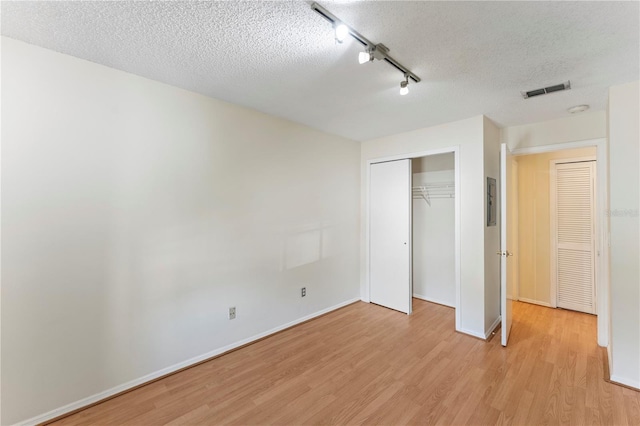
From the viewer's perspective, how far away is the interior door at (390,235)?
369 cm

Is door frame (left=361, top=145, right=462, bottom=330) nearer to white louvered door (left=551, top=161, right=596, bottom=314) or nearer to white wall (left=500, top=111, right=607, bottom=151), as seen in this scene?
white wall (left=500, top=111, right=607, bottom=151)

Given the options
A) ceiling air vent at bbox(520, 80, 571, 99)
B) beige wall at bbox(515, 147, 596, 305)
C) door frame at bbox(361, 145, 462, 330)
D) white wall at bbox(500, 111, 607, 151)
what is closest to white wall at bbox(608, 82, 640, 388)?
ceiling air vent at bbox(520, 80, 571, 99)

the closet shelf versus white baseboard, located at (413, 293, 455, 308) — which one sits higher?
the closet shelf

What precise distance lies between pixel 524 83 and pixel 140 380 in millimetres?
3969

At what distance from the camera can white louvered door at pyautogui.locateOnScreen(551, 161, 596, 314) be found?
11.8 feet

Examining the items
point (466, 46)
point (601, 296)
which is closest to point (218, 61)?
point (466, 46)

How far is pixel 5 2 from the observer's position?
140cm

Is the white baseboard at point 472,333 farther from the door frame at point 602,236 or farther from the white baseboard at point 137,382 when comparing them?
the white baseboard at point 137,382

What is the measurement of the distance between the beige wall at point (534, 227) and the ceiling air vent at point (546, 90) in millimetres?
2044

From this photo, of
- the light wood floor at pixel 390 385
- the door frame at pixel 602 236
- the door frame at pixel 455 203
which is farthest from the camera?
the door frame at pixel 455 203

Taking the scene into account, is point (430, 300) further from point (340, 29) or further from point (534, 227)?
point (340, 29)

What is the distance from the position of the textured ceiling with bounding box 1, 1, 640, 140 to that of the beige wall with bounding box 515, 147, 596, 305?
1.64 metres

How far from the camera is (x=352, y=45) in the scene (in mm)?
1710

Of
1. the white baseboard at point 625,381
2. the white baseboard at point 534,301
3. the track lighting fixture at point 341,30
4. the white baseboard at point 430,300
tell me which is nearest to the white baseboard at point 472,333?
the white baseboard at point 430,300
